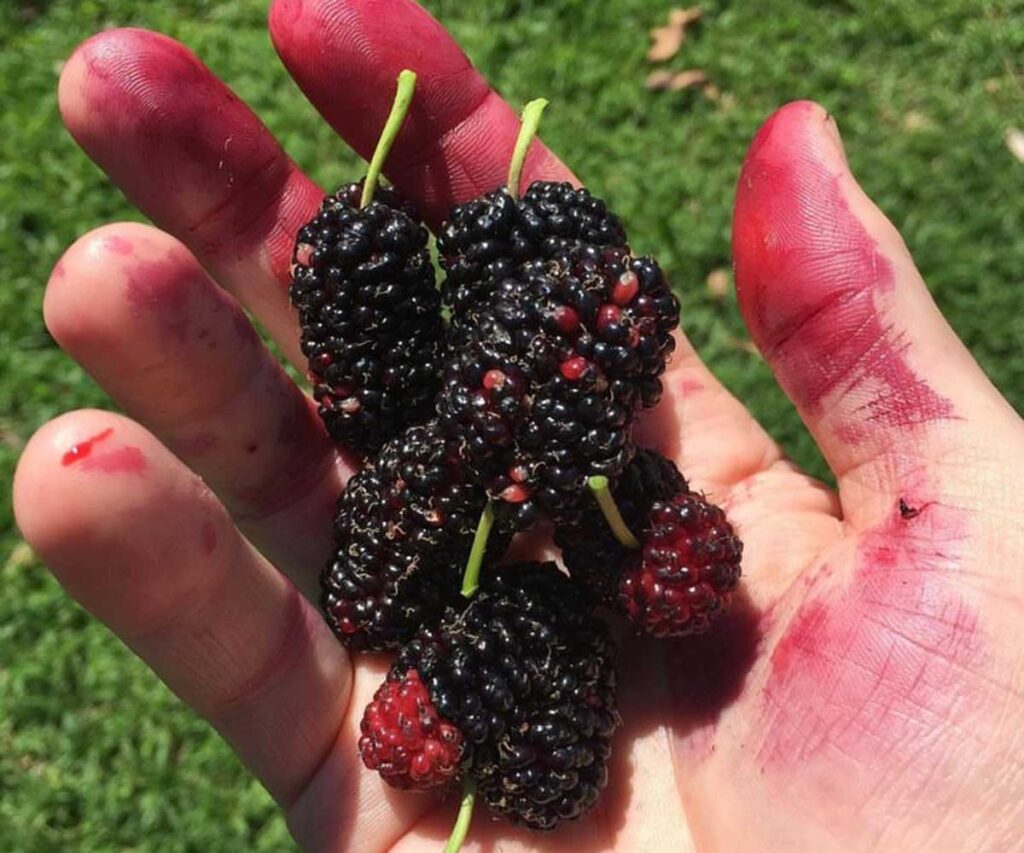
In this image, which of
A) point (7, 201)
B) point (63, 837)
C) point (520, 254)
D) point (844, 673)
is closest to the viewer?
point (844, 673)

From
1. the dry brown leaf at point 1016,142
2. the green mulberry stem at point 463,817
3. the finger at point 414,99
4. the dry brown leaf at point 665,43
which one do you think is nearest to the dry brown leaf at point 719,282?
the dry brown leaf at point 665,43

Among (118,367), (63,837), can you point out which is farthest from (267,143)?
(63,837)

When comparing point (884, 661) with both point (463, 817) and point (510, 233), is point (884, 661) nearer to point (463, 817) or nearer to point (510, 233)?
point (463, 817)

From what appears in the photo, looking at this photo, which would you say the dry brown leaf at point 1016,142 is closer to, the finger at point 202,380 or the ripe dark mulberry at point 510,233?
the ripe dark mulberry at point 510,233

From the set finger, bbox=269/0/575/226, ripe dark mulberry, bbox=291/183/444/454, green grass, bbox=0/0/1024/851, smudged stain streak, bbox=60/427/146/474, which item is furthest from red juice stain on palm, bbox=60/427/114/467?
green grass, bbox=0/0/1024/851

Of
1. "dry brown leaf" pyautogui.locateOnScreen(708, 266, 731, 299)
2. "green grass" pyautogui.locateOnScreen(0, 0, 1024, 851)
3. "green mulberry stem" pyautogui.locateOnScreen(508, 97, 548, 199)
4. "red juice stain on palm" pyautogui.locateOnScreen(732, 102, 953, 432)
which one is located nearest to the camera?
"red juice stain on palm" pyautogui.locateOnScreen(732, 102, 953, 432)

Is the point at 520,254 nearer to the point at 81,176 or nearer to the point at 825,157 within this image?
the point at 825,157

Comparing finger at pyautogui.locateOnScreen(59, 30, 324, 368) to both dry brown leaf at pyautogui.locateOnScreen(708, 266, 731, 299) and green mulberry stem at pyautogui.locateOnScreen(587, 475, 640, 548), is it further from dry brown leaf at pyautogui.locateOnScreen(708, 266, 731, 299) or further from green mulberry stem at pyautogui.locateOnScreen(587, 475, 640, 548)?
dry brown leaf at pyautogui.locateOnScreen(708, 266, 731, 299)
